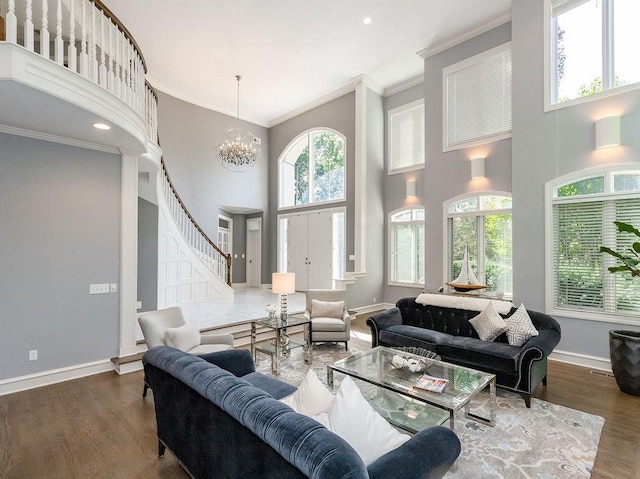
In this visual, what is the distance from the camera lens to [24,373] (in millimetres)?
3561

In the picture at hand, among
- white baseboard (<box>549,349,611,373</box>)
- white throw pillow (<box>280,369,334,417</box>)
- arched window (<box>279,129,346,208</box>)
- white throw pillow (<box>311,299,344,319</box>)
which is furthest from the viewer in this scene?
arched window (<box>279,129,346,208</box>)

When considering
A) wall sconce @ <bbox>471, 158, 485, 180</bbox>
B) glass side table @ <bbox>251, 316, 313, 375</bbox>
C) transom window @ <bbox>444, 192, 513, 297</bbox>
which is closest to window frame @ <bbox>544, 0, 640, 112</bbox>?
wall sconce @ <bbox>471, 158, 485, 180</bbox>

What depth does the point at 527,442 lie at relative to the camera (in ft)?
8.26

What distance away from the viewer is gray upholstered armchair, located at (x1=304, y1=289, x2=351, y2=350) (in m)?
4.75

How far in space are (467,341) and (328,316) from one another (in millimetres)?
2042

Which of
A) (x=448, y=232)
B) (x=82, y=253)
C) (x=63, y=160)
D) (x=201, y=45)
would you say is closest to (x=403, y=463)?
(x=82, y=253)

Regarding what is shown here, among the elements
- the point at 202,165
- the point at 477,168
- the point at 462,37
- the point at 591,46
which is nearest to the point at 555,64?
the point at 591,46

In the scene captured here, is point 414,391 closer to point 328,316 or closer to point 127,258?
point 328,316

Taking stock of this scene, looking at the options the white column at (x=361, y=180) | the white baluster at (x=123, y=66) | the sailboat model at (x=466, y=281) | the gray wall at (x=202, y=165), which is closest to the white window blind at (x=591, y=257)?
the sailboat model at (x=466, y=281)

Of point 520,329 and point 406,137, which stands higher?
point 406,137

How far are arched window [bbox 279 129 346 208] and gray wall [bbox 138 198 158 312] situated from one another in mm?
4239

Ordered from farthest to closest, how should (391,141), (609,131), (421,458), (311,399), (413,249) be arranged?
(391,141) < (413,249) < (609,131) < (311,399) < (421,458)

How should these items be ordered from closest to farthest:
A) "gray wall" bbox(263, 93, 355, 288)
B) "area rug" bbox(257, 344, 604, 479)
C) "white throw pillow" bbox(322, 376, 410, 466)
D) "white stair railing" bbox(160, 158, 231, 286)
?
"white throw pillow" bbox(322, 376, 410, 466) < "area rug" bbox(257, 344, 604, 479) < "white stair railing" bbox(160, 158, 231, 286) < "gray wall" bbox(263, 93, 355, 288)

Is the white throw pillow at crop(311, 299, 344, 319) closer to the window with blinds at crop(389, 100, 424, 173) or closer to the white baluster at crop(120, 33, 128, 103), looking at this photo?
the white baluster at crop(120, 33, 128, 103)
